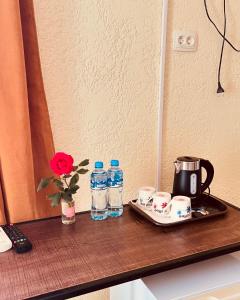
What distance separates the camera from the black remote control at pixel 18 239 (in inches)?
34.9

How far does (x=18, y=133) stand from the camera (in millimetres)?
1027

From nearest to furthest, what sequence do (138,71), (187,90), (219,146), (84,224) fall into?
(84,224)
(138,71)
(187,90)
(219,146)

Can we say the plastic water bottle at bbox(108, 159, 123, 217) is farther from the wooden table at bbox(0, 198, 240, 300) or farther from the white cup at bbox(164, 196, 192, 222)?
the white cup at bbox(164, 196, 192, 222)

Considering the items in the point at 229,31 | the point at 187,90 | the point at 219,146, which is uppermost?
the point at 229,31

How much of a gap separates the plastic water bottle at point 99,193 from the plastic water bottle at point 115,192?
3cm

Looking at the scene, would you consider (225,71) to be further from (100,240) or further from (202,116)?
(100,240)

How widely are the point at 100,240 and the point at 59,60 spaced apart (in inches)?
26.6

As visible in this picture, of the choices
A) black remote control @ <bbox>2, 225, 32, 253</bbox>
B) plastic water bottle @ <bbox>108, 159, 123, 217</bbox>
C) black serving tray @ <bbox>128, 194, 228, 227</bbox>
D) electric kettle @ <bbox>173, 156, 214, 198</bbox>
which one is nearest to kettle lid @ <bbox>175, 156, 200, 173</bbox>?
electric kettle @ <bbox>173, 156, 214, 198</bbox>

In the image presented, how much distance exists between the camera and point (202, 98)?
1.44 meters

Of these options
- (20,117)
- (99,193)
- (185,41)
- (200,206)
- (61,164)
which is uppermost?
(185,41)

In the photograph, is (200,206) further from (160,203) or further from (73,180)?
(73,180)

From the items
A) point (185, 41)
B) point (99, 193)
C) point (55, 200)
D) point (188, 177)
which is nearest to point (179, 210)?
point (188, 177)

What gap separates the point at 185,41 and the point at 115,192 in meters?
0.73

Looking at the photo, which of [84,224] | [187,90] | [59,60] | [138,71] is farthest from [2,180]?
[187,90]
